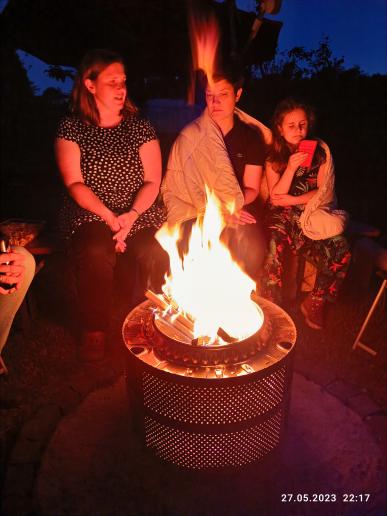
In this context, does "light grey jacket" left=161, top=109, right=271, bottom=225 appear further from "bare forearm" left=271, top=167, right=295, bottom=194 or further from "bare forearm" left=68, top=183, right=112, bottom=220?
"bare forearm" left=68, top=183, right=112, bottom=220

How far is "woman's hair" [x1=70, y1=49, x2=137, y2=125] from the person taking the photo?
3.37 m

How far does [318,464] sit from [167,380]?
1167 mm

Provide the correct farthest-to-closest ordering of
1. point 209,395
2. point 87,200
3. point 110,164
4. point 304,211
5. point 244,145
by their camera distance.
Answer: point 244,145 < point 304,211 < point 110,164 < point 87,200 < point 209,395

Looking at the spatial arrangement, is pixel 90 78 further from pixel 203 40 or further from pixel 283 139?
pixel 283 139

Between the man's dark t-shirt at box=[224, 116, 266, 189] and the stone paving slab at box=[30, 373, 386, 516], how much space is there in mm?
2341

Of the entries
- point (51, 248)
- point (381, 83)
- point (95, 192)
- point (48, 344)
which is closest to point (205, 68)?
point (95, 192)

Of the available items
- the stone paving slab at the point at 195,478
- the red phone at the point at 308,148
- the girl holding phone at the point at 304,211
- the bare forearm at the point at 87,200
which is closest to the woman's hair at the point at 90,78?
the bare forearm at the point at 87,200

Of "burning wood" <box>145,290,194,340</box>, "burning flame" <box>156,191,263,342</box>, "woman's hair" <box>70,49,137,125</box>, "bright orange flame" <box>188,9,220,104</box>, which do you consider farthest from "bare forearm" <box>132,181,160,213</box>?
"burning wood" <box>145,290,194,340</box>

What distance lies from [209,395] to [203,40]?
365cm

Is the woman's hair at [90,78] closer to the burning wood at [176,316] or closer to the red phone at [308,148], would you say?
the red phone at [308,148]

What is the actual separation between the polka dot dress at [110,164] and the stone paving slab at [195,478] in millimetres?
1631

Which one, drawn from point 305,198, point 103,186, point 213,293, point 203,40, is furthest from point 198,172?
point 213,293

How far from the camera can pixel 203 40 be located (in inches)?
166

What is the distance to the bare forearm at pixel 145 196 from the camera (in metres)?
3.61
